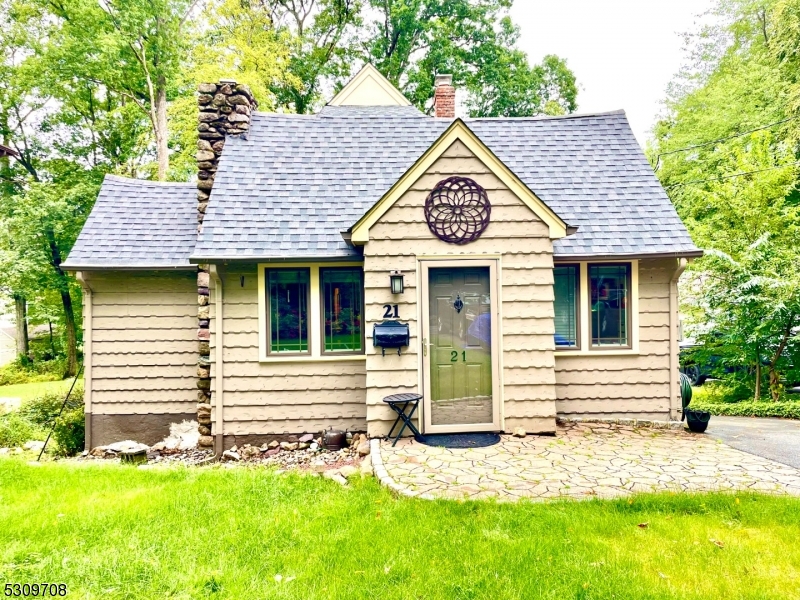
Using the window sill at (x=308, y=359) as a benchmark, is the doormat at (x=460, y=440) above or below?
below

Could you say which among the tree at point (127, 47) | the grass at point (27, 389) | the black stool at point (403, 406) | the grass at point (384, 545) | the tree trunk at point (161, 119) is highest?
the tree at point (127, 47)

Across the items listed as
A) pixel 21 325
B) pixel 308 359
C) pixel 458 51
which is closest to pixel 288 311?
pixel 308 359

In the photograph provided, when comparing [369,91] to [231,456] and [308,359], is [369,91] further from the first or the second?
[231,456]

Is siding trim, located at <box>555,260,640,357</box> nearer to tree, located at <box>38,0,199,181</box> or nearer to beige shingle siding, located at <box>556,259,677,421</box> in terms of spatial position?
beige shingle siding, located at <box>556,259,677,421</box>

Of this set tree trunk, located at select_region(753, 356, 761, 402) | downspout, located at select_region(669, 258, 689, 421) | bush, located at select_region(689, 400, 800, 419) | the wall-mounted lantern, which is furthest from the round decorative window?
tree trunk, located at select_region(753, 356, 761, 402)

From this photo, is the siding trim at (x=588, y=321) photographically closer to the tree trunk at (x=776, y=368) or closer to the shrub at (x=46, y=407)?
the tree trunk at (x=776, y=368)

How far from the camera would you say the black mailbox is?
5.73 metres

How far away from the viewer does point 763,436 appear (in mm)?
6445

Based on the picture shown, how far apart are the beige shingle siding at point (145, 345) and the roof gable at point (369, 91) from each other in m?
5.26

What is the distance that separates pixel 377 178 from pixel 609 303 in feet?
13.2

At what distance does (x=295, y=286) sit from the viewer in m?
6.54

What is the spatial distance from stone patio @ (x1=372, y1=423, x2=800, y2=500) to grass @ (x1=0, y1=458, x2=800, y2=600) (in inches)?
11.8

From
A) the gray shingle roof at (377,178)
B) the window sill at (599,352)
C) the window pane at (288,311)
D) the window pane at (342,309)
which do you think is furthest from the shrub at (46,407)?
the window sill at (599,352)

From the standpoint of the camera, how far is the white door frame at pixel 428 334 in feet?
19.5
